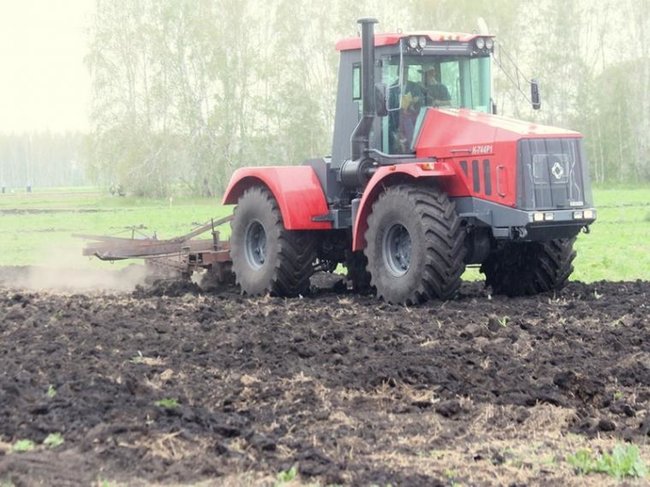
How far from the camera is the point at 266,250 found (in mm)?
14820

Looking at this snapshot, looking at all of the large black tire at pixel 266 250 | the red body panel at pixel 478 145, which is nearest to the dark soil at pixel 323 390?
the red body panel at pixel 478 145

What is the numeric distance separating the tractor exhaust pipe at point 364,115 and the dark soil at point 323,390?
6.15ft

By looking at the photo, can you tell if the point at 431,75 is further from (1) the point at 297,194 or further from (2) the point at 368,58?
(1) the point at 297,194

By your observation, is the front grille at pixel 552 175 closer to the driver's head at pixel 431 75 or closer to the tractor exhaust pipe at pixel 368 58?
the driver's head at pixel 431 75

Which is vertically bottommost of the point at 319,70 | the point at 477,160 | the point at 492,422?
the point at 492,422

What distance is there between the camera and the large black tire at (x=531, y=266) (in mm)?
13727

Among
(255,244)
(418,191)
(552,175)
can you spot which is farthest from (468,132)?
(255,244)

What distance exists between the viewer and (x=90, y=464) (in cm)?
636

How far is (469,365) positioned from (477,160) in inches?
162

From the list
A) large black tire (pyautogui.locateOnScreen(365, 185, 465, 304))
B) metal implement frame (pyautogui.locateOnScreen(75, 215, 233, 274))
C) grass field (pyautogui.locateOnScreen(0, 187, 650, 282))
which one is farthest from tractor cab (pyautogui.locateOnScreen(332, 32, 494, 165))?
grass field (pyautogui.locateOnScreen(0, 187, 650, 282))

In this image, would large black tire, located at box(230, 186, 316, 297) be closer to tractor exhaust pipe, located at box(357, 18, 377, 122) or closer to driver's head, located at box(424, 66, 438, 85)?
tractor exhaust pipe, located at box(357, 18, 377, 122)

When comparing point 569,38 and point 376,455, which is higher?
point 569,38

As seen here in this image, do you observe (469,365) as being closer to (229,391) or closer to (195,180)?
(229,391)

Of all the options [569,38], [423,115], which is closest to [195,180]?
[569,38]
